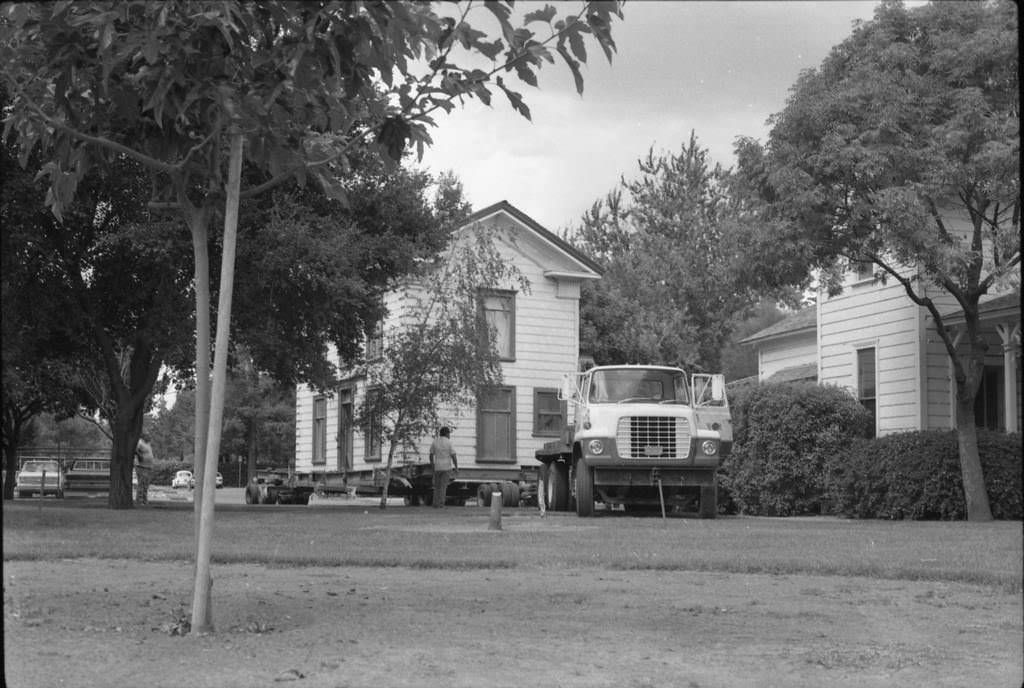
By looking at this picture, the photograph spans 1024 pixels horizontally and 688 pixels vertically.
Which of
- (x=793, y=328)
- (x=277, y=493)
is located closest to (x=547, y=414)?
(x=793, y=328)

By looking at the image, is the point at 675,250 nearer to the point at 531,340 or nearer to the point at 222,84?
the point at 531,340

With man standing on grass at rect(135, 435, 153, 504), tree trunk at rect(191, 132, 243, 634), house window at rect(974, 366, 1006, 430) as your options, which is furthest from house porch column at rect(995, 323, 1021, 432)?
tree trunk at rect(191, 132, 243, 634)

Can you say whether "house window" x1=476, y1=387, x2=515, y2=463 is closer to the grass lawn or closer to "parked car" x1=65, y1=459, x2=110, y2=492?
"parked car" x1=65, y1=459, x2=110, y2=492

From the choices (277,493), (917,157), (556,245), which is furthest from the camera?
(277,493)

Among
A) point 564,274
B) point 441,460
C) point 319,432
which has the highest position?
point 564,274

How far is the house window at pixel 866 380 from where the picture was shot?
2642 centimetres

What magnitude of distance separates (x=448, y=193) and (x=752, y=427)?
7610 millimetres

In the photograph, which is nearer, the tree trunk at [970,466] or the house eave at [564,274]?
the tree trunk at [970,466]

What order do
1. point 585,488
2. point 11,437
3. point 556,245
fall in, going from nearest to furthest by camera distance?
1. point 585,488
2. point 556,245
3. point 11,437

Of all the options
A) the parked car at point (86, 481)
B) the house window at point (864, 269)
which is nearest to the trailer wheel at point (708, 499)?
the house window at point (864, 269)

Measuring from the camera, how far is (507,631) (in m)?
7.14

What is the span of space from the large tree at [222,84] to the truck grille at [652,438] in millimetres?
14016

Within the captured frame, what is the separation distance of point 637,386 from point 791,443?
3950mm

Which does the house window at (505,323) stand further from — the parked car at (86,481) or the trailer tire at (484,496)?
the parked car at (86,481)
